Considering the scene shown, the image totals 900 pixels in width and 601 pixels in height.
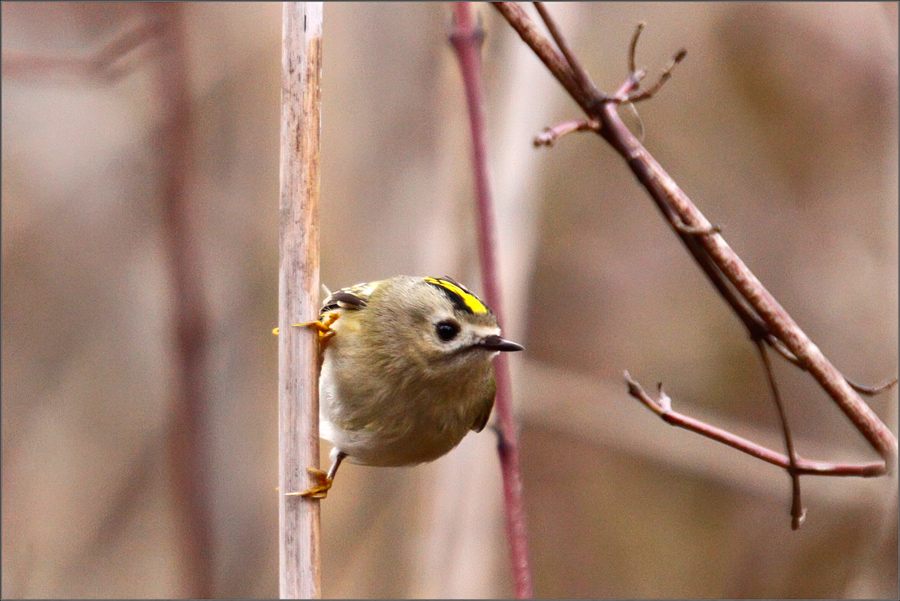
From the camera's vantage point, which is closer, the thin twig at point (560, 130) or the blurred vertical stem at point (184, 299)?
the thin twig at point (560, 130)

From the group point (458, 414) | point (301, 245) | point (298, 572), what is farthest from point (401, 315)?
point (298, 572)

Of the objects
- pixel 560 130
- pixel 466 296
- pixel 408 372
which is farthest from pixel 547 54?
pixel 408 372

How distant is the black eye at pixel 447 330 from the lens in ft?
5.76

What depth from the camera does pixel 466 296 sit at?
5.81ft

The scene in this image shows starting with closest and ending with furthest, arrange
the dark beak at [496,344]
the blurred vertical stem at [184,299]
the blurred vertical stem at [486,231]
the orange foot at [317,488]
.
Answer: the orange foot at [317,488]
the dark beak at [496,344]
the blurred vertical stem at [486,231]
the blurred vertical stem at [184,299]

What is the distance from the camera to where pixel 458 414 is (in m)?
1.82

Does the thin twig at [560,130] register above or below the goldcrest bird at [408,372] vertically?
above

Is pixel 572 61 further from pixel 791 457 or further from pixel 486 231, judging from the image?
pixel 791 457

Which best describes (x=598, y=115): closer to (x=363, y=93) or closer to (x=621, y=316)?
(x=363, y=93)

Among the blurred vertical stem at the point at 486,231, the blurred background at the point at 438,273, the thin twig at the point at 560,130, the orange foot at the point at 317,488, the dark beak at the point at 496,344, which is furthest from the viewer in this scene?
the blurred background at the point at 438,273

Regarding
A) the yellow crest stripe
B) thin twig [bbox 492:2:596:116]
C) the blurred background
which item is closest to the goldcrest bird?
the yellow crest stripe

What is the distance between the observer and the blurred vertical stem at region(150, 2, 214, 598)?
187 centimetres

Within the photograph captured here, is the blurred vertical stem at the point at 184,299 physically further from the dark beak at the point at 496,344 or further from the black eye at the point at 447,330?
the dark beak at the point at 496,344

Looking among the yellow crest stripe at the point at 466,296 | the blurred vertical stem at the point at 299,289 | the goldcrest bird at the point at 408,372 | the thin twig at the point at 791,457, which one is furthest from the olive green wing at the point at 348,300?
the thin twig at the point at 791,457
